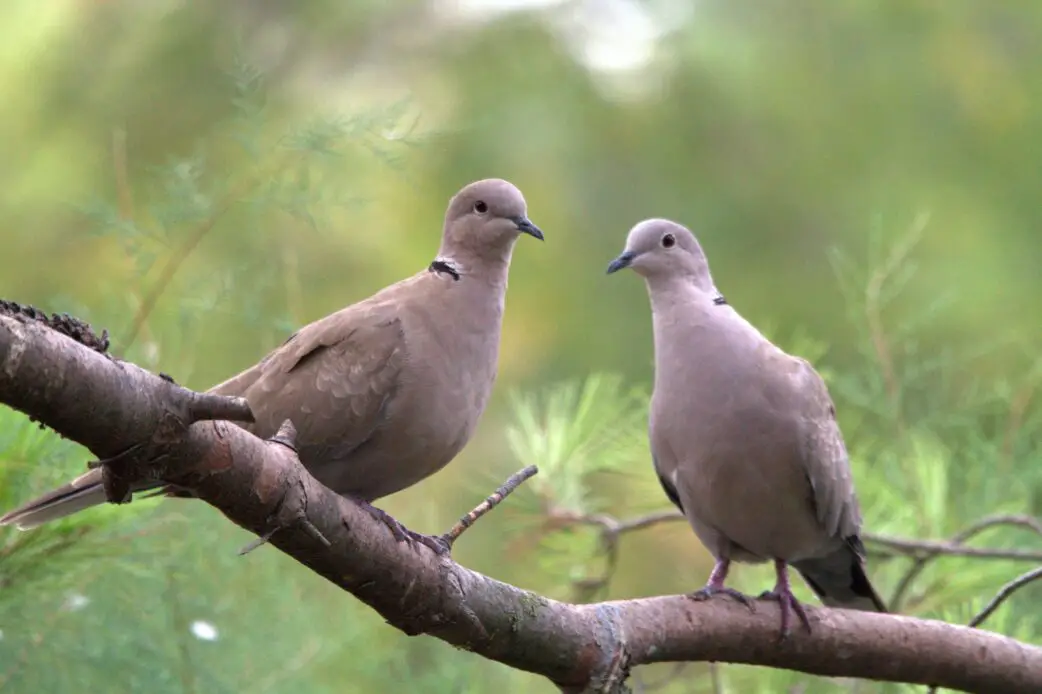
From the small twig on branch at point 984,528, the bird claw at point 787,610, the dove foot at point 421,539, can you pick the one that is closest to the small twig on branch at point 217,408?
the dove foot at point 421,539

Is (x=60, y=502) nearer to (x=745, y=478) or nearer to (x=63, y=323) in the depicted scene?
(x=63, y=323)

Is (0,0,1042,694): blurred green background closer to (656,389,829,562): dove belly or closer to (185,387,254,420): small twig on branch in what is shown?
(656,389,829,562): dove belly

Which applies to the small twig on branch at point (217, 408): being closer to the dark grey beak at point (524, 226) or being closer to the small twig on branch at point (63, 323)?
the small twig on branch at point (63, 323)

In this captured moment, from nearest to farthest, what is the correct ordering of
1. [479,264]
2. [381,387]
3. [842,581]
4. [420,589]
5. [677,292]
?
[420,589]
[381,387]
[479,264]
[677,292]
[842,581]

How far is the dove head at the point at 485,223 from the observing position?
267cm

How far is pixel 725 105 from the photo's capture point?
601 cm

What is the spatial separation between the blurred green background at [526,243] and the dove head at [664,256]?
0.51 m

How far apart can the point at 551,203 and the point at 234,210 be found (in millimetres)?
2263

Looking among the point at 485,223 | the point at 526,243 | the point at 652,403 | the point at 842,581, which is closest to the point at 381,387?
the point at 485,223

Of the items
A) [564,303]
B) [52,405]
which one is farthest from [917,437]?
[52,405]

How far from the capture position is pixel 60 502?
6.52 ft

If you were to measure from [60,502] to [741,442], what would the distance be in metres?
1.27

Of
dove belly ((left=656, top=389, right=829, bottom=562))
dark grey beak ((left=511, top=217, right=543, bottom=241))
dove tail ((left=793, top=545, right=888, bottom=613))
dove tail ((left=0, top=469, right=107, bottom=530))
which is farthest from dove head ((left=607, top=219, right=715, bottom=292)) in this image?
dove tail ((left=0, top=469, right=107, bottom=530))

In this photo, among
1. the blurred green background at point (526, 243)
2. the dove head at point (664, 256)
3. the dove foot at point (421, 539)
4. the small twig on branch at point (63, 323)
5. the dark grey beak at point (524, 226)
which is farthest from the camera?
the dove head at point (664, 256)
